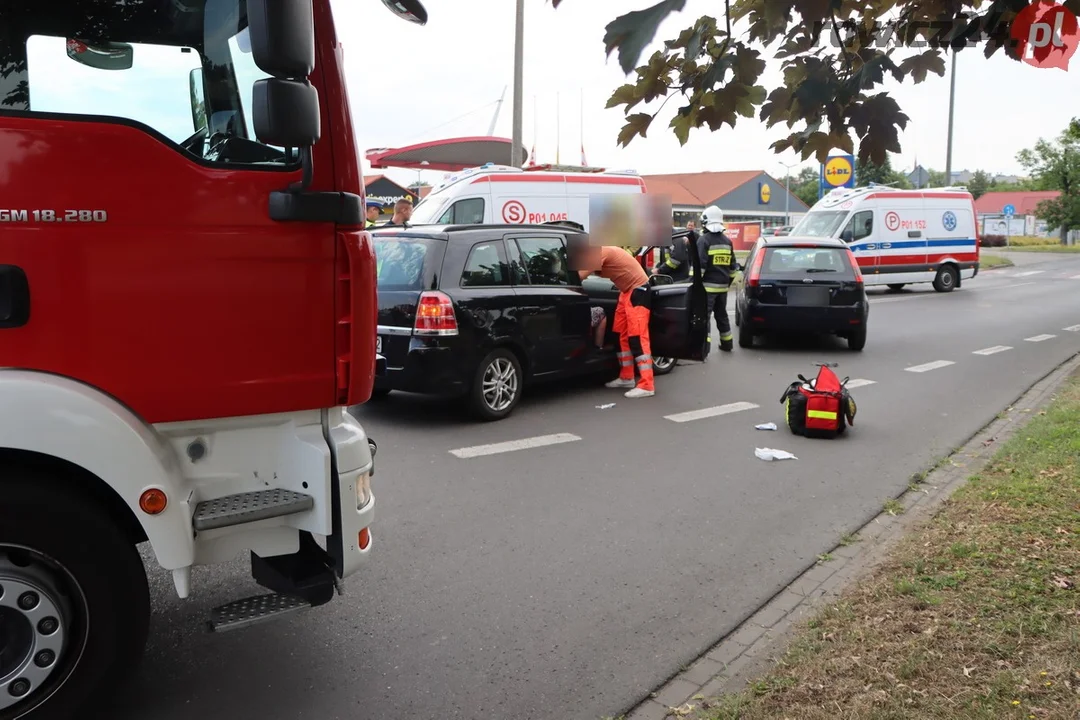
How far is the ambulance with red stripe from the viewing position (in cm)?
1712

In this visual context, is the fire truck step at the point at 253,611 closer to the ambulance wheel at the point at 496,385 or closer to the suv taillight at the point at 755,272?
the ambulance wheel at the point at 496,385

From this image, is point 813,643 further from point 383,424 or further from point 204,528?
point 383,424

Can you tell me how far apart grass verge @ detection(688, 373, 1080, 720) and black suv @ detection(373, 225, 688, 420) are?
3807 mm

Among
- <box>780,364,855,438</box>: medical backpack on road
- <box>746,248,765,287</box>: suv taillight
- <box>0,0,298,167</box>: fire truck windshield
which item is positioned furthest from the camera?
<box>746,248,765,287</box>: suv taillight

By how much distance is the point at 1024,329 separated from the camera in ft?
52.1

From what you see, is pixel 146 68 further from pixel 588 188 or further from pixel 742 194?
pixel 742 194

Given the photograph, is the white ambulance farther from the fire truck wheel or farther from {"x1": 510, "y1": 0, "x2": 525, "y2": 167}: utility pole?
the fire truck wheel

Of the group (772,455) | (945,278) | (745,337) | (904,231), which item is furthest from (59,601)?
(945,278)

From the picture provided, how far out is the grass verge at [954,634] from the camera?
3141 mm

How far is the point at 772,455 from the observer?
687cm

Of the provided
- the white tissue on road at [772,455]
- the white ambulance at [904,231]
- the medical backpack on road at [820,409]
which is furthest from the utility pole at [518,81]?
the white tissue on road at [772,455]

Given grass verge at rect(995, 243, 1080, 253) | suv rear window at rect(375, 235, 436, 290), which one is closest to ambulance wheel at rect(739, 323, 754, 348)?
suv rear window at rect(375, 235, 436, 290)

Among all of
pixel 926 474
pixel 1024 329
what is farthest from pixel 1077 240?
pixel 926 474

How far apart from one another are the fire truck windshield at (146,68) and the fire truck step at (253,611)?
1.53 m
